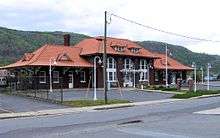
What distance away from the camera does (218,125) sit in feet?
63.1

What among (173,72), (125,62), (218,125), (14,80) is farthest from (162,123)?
(173,72)

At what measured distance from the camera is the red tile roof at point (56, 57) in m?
61.6

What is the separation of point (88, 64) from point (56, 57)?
5243mm

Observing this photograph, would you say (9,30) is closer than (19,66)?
No

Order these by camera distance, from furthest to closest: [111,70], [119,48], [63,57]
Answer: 1. [119,48]
2. [111,70]
3. [63,57]

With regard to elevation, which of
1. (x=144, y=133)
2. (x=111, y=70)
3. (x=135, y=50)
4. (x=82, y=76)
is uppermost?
(x=135, y=50)

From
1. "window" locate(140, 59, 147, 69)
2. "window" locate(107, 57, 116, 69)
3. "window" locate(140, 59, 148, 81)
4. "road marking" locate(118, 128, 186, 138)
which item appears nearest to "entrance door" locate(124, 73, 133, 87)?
"window" locate(140, 59, 148, 81)

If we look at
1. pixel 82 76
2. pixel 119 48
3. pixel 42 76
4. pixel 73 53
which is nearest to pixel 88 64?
pixel 82 76

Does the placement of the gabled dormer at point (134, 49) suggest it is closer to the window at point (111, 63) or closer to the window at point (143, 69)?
the window at point (143, 69)

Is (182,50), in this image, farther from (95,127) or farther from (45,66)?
(95,127)

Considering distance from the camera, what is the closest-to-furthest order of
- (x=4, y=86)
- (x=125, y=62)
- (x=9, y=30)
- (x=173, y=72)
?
(x=4, y=86), (x=125, y=62), (x=173, y=72), (x=9, y=30)

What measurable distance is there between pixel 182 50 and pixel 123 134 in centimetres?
17045

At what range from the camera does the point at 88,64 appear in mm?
66000

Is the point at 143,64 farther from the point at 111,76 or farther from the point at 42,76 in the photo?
the point at 42,76
